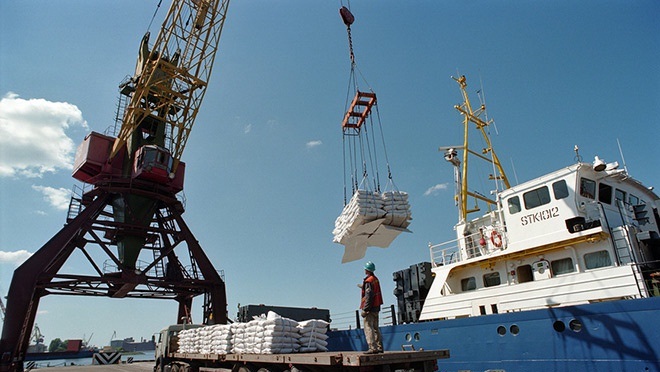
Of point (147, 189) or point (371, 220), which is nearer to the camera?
point (371, 220)

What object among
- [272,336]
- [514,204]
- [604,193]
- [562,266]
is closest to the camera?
[272,336]

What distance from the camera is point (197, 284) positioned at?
26.4 m

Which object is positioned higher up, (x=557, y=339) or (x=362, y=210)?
(x=362, y=210)

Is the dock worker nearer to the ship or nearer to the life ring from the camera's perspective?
the ship

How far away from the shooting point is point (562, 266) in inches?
456

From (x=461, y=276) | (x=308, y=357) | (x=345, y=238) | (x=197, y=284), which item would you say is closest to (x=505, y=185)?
(x=461, y=276)

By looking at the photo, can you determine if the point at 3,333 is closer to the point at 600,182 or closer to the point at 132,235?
the point at 132,235

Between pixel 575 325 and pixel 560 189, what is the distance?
4.05 meters

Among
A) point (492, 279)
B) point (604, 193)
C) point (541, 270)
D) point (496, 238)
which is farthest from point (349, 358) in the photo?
point (604, 193)

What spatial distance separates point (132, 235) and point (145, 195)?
270cm

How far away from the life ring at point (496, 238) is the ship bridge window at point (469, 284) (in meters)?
1.67

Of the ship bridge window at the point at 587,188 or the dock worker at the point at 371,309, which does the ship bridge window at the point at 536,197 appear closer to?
the ship bridge window at the point at 587,188

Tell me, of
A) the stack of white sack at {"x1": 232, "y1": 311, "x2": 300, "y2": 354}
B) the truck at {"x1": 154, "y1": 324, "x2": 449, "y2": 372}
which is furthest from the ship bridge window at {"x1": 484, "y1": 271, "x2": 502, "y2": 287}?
the stack of white sack at {"x1": 232, "y1": 311, "x2": 300, "y2": 354}

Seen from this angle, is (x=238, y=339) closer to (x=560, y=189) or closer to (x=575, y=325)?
(x=575, y=325)
